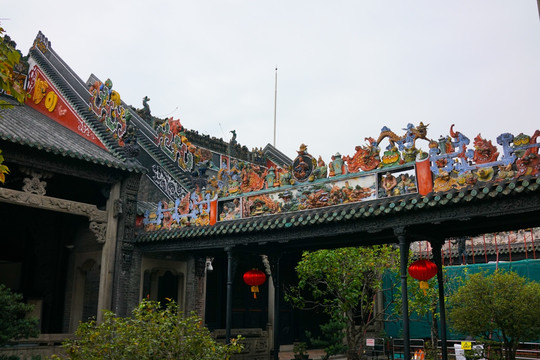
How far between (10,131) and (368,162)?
800 centimetres

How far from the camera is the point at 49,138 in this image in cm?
1272

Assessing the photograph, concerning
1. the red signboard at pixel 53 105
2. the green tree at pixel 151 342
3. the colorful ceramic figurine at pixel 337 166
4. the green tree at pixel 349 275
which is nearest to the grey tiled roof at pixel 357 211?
the colorful ceramic figurine at pixel 337 166

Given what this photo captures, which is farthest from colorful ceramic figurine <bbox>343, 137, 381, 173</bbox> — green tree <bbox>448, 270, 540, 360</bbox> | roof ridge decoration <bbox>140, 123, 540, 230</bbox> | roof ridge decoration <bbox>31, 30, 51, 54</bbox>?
roof ridge decoration <bbox>31, 30, 51, 54</bbox>

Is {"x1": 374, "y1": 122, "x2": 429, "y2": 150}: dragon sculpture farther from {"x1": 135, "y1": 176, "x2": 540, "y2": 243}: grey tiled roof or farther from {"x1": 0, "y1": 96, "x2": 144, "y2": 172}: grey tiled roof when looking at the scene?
{"x1": 0, "y1": 96, "x2": 144, "y2": 172}: grey tiled roof

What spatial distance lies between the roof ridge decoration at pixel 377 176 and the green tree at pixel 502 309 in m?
5.77

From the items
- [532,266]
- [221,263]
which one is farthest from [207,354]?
[532,266]

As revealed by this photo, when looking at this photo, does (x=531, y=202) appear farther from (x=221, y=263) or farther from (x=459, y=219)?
(x=221, y=263)

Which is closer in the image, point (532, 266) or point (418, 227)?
point (418, 227)

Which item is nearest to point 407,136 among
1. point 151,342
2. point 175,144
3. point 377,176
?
point 377,176

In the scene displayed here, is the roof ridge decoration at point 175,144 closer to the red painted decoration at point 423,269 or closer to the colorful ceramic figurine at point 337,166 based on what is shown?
the colorful ceramic figurine at point 337,166

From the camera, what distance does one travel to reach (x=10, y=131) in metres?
11.5

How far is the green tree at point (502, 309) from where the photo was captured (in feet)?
40.5

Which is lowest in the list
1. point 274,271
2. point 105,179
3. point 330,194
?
point 274,271

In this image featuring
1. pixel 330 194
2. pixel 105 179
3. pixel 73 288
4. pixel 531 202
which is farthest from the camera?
pixel 73 288
